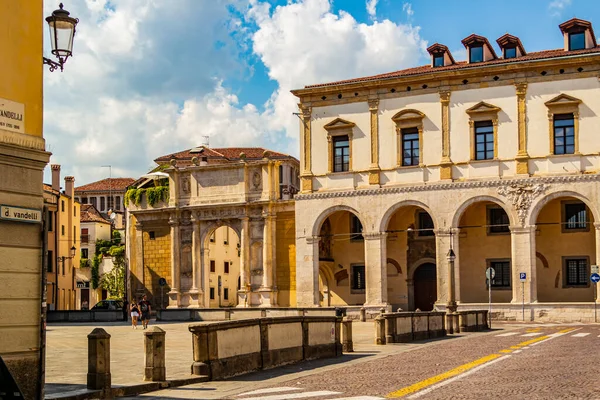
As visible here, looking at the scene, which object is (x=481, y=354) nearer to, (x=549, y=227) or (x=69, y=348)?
(x=69, y=348)

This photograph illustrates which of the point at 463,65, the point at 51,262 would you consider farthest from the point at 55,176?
the point at 463,65

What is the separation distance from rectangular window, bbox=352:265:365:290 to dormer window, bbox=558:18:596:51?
16287 mm

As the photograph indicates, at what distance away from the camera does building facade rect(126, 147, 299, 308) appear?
187ft

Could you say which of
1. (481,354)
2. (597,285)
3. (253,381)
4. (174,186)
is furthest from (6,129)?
(174,186)

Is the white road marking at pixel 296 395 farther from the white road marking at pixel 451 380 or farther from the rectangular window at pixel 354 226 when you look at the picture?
the rectangular window at pixel 354 226

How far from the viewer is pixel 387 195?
51844mm

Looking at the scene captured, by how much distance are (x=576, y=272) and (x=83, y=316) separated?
25984 mm

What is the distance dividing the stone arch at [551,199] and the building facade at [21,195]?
36.6 m

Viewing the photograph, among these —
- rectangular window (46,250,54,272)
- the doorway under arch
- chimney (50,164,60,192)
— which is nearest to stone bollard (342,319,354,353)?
the doorway under arch

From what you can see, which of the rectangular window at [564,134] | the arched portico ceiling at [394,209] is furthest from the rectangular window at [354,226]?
the rectangular window at [564,134]

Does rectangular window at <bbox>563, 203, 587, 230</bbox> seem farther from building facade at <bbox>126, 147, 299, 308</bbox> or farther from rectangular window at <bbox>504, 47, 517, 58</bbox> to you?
building facade at <bbox>126, 147, 299, 308</bbox>

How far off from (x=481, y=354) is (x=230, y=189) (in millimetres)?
36200

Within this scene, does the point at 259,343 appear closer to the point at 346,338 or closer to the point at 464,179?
the point at 346,338

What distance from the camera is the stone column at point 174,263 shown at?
58.8 metres
